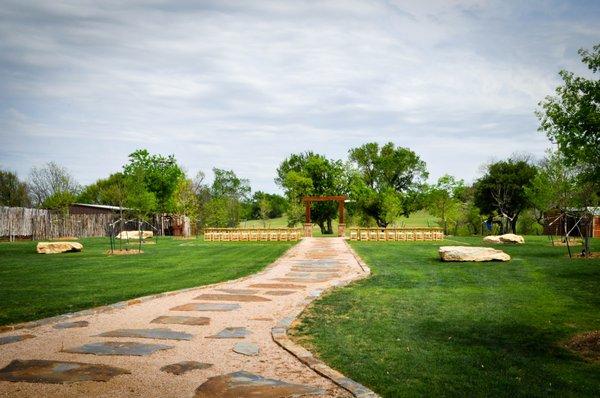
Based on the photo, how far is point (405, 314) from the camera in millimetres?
6762

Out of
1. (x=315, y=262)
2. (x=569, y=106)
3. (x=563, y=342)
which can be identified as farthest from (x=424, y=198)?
(x=563, y=342)

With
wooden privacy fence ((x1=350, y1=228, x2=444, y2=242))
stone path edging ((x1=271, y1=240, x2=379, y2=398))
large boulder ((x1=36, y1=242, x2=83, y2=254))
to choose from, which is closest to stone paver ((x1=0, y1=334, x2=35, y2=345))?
stone path edging ((x1=271, y1=240, x2=379, y2=398))

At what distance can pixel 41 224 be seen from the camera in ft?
107

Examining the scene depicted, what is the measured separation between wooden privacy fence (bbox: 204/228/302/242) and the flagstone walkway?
22.5m

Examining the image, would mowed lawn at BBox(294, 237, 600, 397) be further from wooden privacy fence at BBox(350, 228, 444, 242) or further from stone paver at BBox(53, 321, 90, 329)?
wooden privacy fence at BBox(350, 228, 444, 242)

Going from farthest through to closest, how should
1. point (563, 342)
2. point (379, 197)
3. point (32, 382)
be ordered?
point (379, 197) → point (563, 342) → point (32, 382)

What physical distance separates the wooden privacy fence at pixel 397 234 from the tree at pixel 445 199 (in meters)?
18.8

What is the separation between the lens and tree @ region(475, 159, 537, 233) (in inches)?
1843

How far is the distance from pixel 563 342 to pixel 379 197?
1752 inches

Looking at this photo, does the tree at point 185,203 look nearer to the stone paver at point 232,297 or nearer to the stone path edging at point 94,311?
the stone path edging at point 94,311

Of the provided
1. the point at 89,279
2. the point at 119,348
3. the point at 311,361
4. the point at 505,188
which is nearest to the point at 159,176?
the point at 505,188

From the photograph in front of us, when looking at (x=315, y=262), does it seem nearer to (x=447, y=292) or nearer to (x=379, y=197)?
(x=447, y=292)

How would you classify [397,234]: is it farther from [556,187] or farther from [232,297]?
[232,297]

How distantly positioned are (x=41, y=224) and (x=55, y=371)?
3268 cm
